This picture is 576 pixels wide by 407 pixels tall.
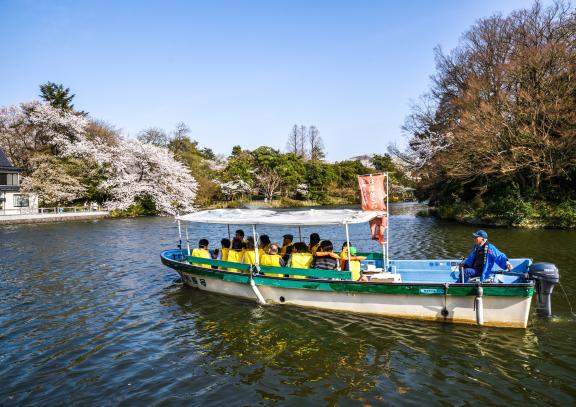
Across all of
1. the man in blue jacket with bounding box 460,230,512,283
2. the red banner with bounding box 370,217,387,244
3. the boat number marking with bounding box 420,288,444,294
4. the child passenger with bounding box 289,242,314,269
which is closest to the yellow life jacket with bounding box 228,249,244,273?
the child passenger with bounding box 289,242,314,269

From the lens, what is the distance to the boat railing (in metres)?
12.0

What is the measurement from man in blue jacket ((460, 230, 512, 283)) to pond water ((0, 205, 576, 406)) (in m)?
1.51

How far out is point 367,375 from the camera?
8.45 m

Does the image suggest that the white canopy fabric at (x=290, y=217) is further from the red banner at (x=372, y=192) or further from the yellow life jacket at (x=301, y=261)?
the yellow life jacket at (x=301, y=261)

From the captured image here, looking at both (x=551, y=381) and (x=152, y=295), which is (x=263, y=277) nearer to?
(x=152, y=295)

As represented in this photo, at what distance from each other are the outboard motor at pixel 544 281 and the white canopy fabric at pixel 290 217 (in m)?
4.41

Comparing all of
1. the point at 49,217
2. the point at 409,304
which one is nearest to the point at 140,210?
the point at 49,217

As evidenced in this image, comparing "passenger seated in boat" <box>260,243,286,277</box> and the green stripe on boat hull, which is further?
"passenger seated in boat" <box>260,243,286,277</box>

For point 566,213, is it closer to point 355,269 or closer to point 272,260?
point 355,269

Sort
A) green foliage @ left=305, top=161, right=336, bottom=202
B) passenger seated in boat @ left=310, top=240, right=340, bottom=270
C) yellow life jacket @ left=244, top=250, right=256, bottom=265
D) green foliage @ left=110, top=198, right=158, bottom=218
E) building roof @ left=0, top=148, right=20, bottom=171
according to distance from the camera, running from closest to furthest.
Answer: passenger seated in boat @ left=310, top=240, right=340, bottom=270 < yellow life jacket @ left=244, top=250, right=256, bottom=265 < building roof @ left=0, top=148, right=20, bottom=171 < green foliage @ left=110, top=198, right=158, bottom=218 < green foliage @ left=305, top=161, right=336, bottom=202

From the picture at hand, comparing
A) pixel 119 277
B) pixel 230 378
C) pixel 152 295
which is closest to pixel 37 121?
pixel 119 277

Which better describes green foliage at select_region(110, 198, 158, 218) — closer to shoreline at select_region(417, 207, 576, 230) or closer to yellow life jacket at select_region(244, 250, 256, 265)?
shoreline at select_region(417, 207, 576, 230)

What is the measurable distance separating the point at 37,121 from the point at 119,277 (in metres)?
47.1

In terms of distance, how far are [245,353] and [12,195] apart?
171 feet
